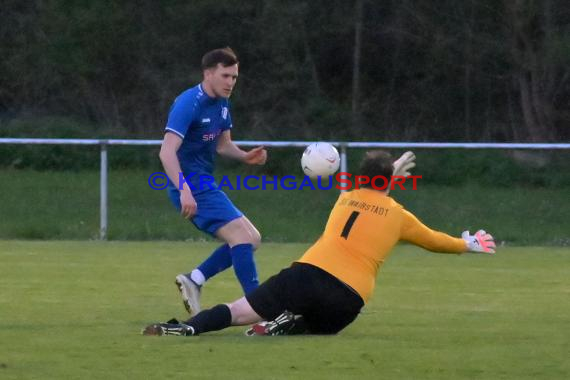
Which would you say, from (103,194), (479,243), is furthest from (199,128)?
(103,194)

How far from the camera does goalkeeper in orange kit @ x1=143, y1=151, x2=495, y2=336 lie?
7430mm

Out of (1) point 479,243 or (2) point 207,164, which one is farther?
(2) point 207,164

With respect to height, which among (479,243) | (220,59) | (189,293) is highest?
(220,59)

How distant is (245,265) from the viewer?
27.5ft

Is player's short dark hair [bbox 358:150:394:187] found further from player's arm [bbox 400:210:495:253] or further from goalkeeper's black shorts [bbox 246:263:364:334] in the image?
goalkeeper's black shorts [bbox 246:263:364:334]

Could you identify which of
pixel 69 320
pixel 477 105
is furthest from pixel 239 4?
pixel 69 320

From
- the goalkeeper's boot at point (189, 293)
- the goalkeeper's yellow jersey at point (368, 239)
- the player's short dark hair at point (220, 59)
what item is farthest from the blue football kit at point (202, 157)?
the goalkeeper's yellow jersey at point (368, 239)

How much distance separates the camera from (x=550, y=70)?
26031mm

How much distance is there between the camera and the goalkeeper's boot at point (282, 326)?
758cm

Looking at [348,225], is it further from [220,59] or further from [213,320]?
[220,59]

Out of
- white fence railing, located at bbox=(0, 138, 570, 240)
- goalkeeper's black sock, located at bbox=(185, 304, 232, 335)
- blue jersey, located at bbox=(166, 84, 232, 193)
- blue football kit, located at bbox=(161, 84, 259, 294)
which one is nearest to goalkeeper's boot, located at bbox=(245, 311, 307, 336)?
goalkeeper's black sock, located at bbox=(185, 304, 232, 335)

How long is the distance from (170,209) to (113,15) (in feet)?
35.8

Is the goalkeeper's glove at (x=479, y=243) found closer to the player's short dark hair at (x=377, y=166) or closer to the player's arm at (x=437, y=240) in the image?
the player's arm at (x=437, y=240)

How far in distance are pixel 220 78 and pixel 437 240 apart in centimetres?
187
